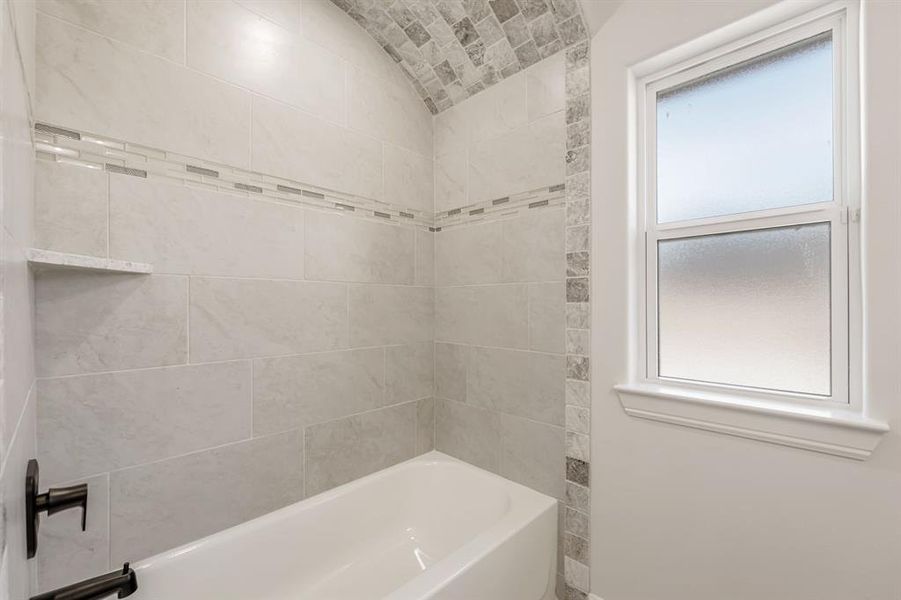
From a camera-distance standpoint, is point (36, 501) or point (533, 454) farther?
point (533, 454)

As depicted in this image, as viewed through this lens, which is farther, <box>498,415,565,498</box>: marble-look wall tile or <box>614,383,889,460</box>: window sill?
<box>498,415,565,498</box>: marble-look wall tile

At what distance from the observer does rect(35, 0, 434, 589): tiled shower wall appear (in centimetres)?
117

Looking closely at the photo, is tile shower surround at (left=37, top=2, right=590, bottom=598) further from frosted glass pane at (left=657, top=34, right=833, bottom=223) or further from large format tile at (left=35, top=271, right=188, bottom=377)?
frosted glass pane at (left=657, top=34, right=833, bottom=223)

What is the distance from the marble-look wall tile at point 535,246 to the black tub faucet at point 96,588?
1.63 metres

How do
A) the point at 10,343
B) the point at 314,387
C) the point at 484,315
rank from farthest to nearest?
the point at 484,315, the point at 314,387, the point at 10,343

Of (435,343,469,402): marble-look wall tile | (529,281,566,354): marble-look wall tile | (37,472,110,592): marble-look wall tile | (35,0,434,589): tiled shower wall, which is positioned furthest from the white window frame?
(37,472,110,592): marble-look wall tile

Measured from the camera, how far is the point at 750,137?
4.42 feet

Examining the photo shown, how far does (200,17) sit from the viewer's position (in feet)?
4.59

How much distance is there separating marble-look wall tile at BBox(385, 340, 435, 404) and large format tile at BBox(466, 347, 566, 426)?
0.85 feet

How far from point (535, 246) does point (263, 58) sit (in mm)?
1344

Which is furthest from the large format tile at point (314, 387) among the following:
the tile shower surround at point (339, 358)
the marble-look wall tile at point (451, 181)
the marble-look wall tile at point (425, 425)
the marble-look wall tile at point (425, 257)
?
the marble-look wall tile at point (451, 181)

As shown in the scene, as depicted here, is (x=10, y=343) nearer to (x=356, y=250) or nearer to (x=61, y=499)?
(x=61, y=499)

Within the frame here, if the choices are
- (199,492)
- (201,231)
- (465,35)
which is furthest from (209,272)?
(465,35)

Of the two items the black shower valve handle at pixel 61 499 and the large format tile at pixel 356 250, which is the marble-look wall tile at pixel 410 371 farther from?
the black shower valve handle at pixel 61 499
